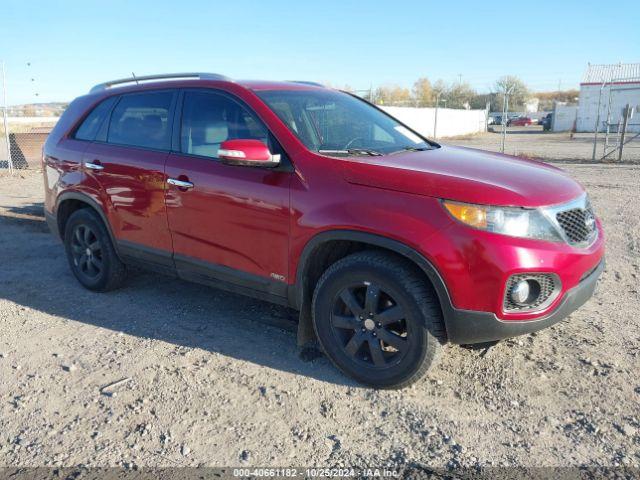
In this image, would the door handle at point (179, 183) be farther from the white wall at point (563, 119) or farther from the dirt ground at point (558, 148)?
the white wall at point (563, 119)

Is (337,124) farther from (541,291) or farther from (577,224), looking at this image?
(541,291)

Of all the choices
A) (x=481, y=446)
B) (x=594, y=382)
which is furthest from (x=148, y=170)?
(x=594, y=382)

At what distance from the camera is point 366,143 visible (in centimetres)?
393

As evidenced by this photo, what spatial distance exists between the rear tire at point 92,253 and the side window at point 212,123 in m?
1.36

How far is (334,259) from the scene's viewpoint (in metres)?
3.57

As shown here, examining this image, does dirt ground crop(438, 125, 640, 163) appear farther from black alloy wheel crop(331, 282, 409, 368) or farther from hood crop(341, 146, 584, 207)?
black alloy wheel crop(331, 282, 409, 368)

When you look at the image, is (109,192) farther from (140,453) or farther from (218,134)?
(140,453)

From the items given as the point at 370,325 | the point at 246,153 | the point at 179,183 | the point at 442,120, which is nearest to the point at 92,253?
the point at 179,183

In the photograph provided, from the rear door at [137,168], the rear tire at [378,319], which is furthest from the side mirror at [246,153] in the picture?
the rear door at [137,168]

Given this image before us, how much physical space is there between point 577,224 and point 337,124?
1763 mm

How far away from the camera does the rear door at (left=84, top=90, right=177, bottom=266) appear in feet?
14.0

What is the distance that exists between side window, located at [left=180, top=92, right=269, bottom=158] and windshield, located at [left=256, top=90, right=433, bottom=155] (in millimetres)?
198

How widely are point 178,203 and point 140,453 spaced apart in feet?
6.16

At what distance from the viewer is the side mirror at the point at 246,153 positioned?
341cm
